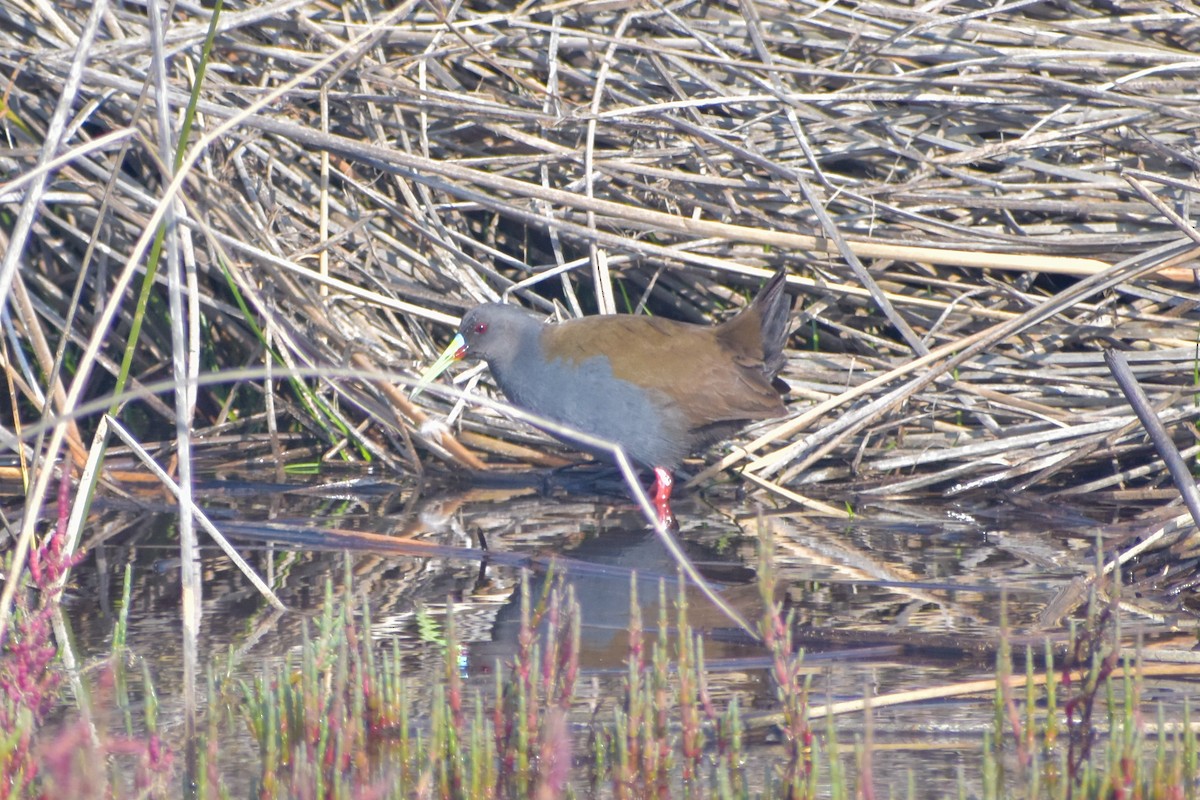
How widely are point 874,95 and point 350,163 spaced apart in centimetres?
171

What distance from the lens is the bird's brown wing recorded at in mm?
3971

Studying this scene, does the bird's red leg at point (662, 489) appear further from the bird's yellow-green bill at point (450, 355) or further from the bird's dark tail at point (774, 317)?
the bird's yellow-green bill at point (450, 355)

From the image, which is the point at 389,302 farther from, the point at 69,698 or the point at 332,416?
the point at 69,698

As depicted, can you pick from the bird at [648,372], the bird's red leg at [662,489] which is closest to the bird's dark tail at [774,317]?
the bird at [648,372]

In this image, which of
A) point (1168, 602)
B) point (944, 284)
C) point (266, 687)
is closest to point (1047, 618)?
point (1168, 602)

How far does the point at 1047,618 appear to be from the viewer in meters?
2.59

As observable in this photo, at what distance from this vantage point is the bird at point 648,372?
4.00 metres

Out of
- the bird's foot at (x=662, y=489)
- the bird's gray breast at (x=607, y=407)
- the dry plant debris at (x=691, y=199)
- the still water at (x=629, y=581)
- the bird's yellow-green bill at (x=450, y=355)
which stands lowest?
the still water at (x=629, y=581)

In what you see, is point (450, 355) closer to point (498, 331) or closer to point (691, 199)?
point (498, 331)

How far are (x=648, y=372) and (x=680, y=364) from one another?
11 cm

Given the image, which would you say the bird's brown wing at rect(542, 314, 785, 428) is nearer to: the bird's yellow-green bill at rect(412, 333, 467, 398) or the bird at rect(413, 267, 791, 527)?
the bird at rect(413, 267, 791, 527)

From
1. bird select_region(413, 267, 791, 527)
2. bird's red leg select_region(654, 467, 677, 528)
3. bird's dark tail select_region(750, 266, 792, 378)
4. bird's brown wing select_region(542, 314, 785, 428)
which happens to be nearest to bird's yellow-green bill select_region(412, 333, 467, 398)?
bird select_region(413, 267, 791, 527)

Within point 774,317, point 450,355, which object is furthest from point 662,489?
point 450,355

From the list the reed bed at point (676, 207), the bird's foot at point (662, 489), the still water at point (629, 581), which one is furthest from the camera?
the bird's foot at point (662, 489)
